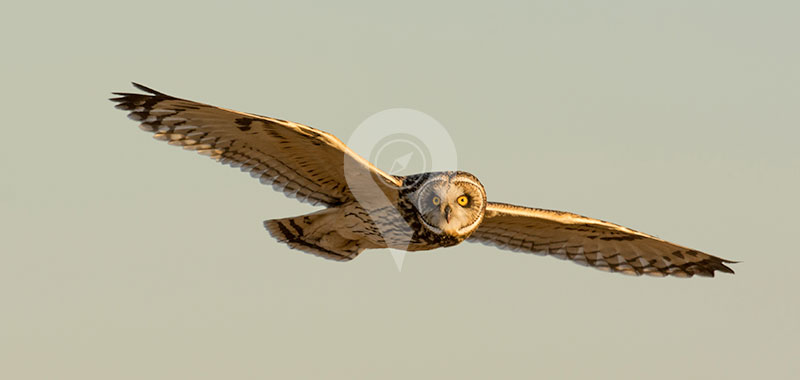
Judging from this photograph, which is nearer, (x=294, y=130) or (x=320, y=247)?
(x=294, y=130)

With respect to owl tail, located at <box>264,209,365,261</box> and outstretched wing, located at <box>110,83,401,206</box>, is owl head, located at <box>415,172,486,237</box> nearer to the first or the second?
outstretched wing, located at <box>110,83,401,206</box>

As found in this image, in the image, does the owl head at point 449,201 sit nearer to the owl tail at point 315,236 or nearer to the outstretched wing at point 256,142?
the outstretched wing at point 256,142

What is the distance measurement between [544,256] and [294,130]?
4.65m

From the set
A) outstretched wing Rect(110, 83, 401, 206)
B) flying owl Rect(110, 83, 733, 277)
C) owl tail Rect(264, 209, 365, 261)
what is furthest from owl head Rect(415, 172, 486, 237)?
owl tail Rect(264, 209, 365, 261)

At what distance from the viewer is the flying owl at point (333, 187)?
450 inches

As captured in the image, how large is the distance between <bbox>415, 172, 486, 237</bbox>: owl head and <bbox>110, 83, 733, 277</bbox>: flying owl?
0.01 meters

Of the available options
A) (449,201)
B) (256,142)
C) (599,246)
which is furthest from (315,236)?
(599,246)

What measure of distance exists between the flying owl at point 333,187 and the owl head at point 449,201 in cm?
1

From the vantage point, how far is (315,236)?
12922 mm

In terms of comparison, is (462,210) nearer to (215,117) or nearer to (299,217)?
(299,217)

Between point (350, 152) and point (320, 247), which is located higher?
point (350, 152)

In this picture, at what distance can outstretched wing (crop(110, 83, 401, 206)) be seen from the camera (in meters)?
11.3

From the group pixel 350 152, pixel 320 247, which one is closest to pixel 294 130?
pixel 350 152

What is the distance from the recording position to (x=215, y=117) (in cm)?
1141
